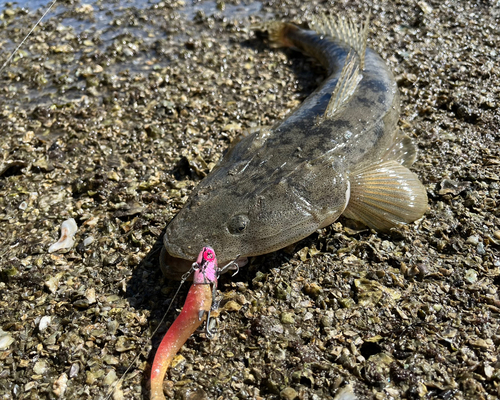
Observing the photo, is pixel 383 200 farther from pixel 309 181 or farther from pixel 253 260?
pixel 253 260

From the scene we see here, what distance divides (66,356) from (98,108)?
338cm

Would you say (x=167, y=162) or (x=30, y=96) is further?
(x=30, y=96)

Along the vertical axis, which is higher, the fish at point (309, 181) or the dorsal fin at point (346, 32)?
the dorsal fin at point (346, 32)

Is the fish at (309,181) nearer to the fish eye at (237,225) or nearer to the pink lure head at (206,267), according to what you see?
the fish eye at (237,225)

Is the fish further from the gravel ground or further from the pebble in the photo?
the pebble

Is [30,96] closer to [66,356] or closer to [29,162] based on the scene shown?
[29,162]

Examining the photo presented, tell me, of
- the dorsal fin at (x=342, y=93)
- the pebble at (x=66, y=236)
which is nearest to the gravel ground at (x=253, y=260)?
the pebble at (x=66, y=236)

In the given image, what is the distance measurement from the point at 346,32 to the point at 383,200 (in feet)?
10.5

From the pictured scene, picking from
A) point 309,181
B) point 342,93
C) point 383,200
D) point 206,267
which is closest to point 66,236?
point 206,267

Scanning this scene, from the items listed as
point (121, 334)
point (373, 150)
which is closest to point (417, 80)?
point (373, 150)

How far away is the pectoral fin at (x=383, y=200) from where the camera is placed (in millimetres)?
3887

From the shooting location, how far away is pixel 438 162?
4.62 meters

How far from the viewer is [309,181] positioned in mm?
3703

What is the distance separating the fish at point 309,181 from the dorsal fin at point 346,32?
657mm
